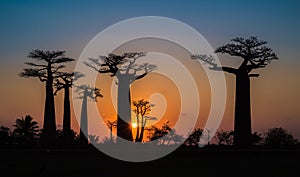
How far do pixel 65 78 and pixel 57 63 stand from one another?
315 centimetres

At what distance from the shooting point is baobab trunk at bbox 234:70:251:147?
33969mm

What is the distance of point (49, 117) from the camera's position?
141 feet

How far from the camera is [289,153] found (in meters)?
26.3

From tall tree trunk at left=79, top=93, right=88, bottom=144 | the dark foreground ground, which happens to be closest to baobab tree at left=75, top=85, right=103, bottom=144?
tall tree trunk at left=79, top=93, right=88, bottom=144

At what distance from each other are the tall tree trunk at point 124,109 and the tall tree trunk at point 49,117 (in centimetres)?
589

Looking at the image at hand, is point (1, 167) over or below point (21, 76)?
below

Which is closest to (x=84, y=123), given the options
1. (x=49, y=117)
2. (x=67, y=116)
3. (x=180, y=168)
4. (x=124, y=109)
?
(x=67, y=116)

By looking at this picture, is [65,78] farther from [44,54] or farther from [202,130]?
[202,130]

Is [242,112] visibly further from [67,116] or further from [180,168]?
[67,116]

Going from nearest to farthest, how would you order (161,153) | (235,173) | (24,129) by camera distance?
(235,173) → (161,153) → (24,129)

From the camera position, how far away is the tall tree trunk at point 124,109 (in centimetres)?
4044

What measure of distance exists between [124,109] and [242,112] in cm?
998

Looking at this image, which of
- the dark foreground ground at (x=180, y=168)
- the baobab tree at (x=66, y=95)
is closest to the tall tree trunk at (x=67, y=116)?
the baobab tree at (x=66, y=95)

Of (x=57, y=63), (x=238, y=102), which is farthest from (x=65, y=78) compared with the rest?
(x=238, y=102)
